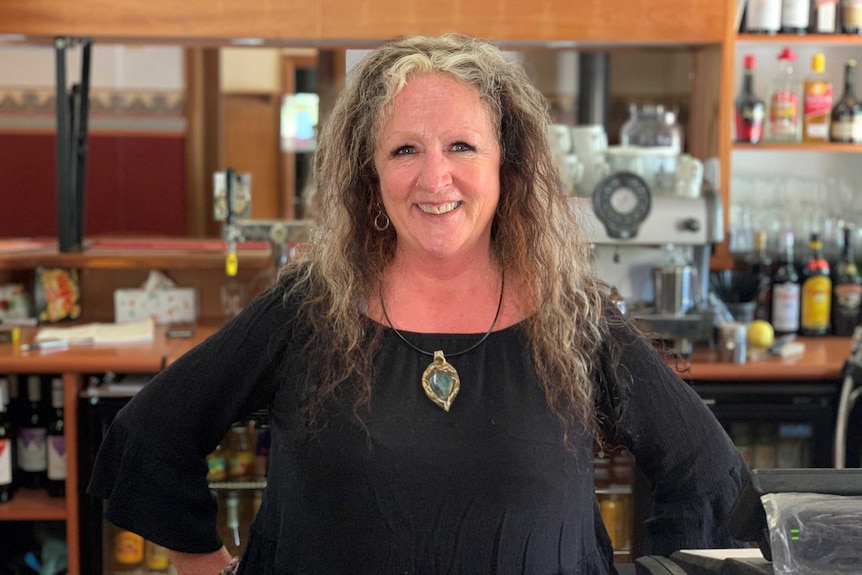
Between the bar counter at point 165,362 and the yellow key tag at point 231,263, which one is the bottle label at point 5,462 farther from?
the yellow key tag at point 231,263

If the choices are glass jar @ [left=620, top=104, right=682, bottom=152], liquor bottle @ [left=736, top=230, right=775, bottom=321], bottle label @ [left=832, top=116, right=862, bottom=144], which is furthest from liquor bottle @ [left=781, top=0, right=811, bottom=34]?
liquor bottle @ [left=736, top=230, right=775, bottom=321]

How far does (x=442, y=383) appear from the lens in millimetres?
1501

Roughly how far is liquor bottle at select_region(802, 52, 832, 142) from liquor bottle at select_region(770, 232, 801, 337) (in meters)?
0.37

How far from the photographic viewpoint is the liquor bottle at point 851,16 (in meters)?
3.64

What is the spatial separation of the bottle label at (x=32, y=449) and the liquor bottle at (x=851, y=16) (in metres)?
2.90

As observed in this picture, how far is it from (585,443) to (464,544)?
0.77 ft

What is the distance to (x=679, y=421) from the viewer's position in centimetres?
156

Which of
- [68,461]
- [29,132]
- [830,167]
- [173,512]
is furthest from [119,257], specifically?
[29,132]

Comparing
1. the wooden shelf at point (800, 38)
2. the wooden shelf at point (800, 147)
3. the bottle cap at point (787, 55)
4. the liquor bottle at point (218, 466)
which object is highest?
the wooden shelf at point (800, 38)

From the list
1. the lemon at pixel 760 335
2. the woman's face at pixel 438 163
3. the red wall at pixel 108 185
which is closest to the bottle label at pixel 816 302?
the lemon at pixel 760 335

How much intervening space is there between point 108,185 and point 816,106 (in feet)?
14.6

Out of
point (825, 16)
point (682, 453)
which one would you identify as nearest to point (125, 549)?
point (682, 453)

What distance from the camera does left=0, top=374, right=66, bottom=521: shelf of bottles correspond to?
3109mm

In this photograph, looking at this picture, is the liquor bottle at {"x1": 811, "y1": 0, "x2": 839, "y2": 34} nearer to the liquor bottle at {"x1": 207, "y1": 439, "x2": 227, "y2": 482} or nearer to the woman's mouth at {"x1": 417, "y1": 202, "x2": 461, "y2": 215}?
the liquor bottle at {"x1": 207, "y1": 439, "x2": 227, "y2": 482}
